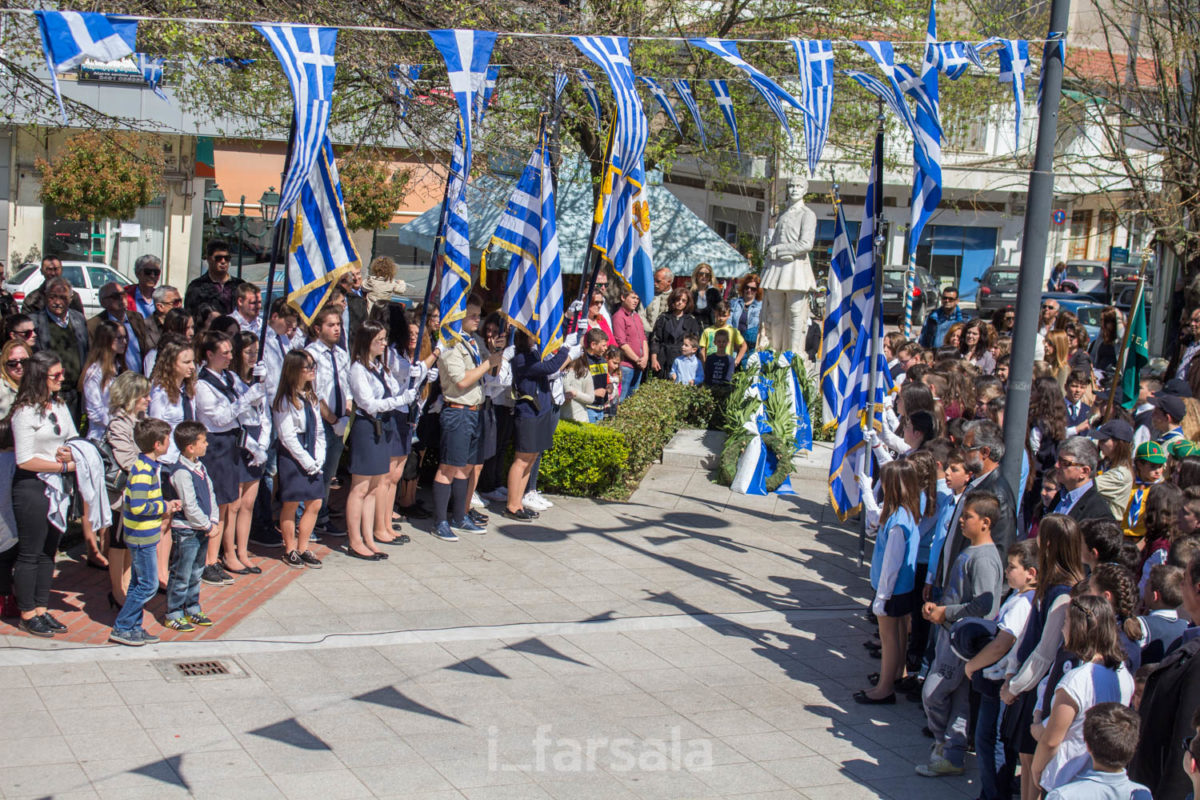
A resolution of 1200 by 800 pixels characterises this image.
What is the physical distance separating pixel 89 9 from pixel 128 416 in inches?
163

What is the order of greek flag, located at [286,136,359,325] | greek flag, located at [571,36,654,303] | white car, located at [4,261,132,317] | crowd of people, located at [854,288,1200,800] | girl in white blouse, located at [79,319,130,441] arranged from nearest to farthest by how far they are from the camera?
crowd of people, located at [854,288,1200,800] < girl in white blouse, located at [79,319,130,441] < greek flag, located at [571,36,654,303] < greek flag, located at [286,136,359,325] < white car, located at [4,261,132,317]

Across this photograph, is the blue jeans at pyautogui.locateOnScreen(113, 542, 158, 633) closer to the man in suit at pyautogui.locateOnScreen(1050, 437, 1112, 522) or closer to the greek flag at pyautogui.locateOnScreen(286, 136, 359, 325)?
the greek flag at pyautogui.locateOnScreen(286, 136, 359, 325)

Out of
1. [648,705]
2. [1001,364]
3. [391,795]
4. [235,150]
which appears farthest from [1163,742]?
[235,150]

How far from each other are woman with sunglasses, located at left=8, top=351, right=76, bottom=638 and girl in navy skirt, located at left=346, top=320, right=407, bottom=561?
7.72 feet

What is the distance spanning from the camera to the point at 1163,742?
15.8 ft

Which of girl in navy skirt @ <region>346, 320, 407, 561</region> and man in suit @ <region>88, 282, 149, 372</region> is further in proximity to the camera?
man in suit @ <region>88, 282, 149, 372</region>

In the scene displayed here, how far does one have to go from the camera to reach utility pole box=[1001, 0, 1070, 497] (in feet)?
24.6

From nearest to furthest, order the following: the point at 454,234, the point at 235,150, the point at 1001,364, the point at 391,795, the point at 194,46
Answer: the point at 391,795 < the point at 454,234 < the point at 194,46 < the point at 1001,364 < the point at 235,150

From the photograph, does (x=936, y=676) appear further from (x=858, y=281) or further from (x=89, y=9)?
(x=89, y=9)

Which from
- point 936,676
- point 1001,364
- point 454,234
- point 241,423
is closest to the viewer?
point 936,676

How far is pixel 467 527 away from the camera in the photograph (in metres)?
10.5

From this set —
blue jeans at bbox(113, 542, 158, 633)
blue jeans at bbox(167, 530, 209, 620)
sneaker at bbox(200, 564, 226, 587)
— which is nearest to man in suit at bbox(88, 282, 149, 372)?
sneaker at bbox(200, 564, 226, 587)

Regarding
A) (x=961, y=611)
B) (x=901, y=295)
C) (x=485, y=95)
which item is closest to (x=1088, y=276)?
(x=901, y=295)

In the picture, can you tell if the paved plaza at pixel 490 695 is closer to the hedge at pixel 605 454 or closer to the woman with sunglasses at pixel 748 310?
the hedge at pixel 605 454
